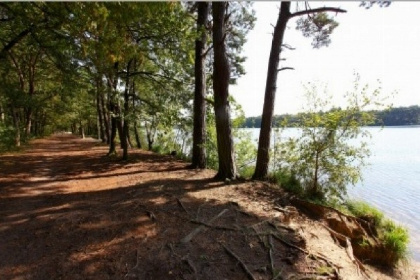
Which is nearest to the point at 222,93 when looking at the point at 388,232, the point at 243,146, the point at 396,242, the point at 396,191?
the point at 388,232

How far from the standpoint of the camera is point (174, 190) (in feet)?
Answer: 23.0

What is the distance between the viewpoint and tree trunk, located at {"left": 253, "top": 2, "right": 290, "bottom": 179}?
7.46 meters

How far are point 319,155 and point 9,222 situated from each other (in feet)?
21.4

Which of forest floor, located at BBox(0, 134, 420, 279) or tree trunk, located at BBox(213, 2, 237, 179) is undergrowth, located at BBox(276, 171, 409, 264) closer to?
forest floor, located at BBox(0, 134, 420, 279)

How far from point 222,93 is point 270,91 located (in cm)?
128

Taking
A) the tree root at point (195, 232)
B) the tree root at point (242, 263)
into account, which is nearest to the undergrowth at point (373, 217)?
the tree root at point (195, 232)

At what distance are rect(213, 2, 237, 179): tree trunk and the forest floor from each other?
1.99ft

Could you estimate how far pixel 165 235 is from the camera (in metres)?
4.75

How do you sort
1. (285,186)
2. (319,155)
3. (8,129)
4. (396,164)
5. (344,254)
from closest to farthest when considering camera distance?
1. (344,254)
2. (319,155)
3. (285,186)
4. (8,129)
5. (396,164)

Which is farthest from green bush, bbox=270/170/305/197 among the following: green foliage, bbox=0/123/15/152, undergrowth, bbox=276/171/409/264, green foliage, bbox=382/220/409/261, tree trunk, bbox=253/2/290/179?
green foliage, bbox=0/123/15/152

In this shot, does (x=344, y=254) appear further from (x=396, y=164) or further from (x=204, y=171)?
(x=396, y=164)

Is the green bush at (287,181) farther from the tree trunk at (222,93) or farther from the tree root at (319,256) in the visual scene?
the tree root at (319,256)

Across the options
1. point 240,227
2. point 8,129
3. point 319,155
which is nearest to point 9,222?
point 240,227

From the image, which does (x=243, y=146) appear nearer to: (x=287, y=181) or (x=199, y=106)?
(x=199, y=106)
